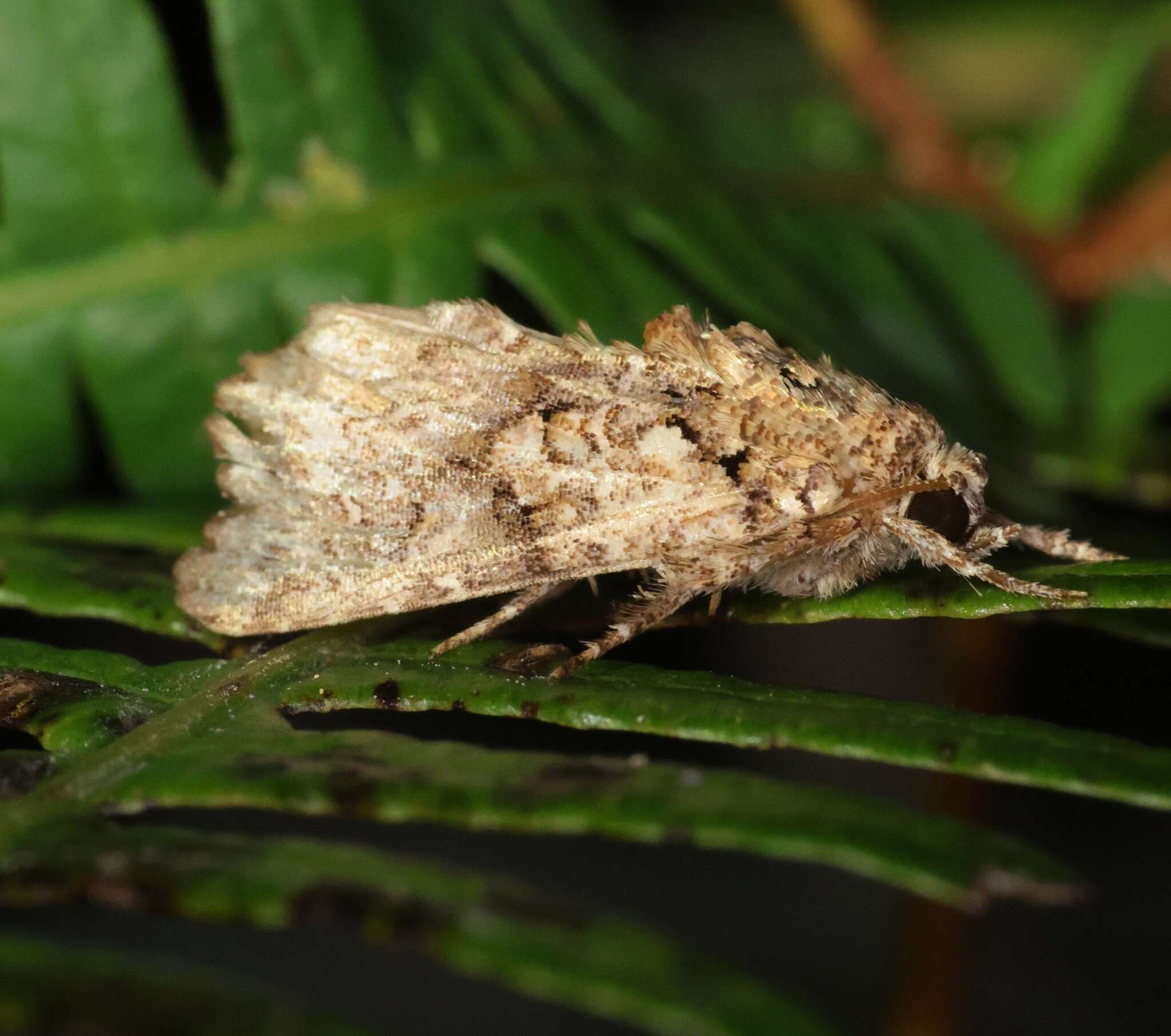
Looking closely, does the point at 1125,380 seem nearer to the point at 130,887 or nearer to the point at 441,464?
the point at 441,464

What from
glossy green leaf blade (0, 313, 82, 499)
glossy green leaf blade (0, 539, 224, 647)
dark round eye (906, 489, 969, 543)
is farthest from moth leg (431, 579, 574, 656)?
glossy green leaf blade (0, 313, 82, 499)

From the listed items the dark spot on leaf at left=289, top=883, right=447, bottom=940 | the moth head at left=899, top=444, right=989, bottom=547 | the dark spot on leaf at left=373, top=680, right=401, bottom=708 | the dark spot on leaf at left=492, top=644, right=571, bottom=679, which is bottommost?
the dark spot on leaf at left=289, top=883, right=447, bottom=940

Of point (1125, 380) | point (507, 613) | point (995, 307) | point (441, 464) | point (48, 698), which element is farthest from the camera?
point (995, 307)

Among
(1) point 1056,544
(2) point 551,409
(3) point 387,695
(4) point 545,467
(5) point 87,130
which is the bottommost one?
(3) point 387,695

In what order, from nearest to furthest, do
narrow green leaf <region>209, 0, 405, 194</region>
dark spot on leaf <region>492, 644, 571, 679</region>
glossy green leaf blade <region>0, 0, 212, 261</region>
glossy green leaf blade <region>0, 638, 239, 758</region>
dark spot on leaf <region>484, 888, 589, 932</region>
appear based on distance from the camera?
dark spot on leaf <region>484, 888, 589, 932</region>, glossy green leaf blade <region>0, 638, 239, 758</region>, dark spot on leaf <region>492, 644, 571, 679</region>, glossy green leaf blade <region>0, 0, 212, 261</region>, narrow green leaf <region>209, 0, 405, 194</region>

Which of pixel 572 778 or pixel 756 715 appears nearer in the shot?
pixel 572 778

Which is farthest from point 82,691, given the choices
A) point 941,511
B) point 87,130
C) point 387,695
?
point 941,511

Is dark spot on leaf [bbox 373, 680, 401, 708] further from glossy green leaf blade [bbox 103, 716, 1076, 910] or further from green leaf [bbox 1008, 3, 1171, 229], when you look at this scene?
green leaf [bbox 1008, 3, 1171, 229]
